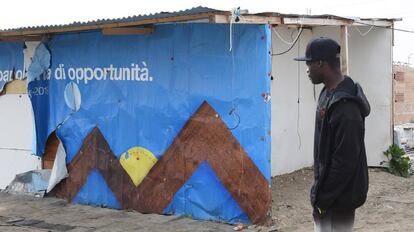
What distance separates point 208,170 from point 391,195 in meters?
3.27

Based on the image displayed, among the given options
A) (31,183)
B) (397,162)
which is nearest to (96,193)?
(31,183)

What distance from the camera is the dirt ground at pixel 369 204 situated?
280 inches

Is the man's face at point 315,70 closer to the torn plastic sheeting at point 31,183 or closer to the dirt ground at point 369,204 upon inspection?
the dirt ground at point 369,204

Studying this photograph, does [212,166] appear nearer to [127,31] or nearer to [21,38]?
[127,31]

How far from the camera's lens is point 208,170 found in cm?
753

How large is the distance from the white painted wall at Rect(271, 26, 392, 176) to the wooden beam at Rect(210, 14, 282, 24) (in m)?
2.51

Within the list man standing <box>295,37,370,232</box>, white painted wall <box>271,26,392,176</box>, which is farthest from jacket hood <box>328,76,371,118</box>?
white painted wall <box>271,26,392,176</box>

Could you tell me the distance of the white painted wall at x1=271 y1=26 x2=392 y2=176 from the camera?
9711 mm

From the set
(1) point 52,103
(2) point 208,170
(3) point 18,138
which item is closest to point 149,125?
(2) point 208,170

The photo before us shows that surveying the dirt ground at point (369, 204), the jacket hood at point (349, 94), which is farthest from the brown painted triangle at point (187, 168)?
the jacket hood at point (349, 94)

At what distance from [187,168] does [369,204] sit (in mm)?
→ 2830

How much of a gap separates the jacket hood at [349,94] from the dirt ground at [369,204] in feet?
12.6

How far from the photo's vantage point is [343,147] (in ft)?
10.5

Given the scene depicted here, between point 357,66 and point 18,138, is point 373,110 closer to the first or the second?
point 357,66
